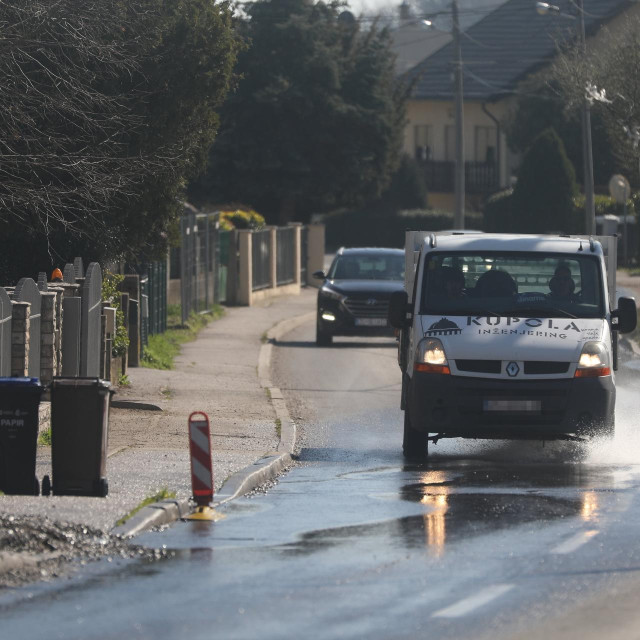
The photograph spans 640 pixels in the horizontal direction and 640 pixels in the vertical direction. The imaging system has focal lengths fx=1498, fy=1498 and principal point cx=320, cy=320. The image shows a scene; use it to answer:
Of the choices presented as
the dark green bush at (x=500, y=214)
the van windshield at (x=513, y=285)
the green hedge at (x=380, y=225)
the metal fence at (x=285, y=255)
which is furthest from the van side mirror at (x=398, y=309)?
the green hedge at (x=380, y=225)

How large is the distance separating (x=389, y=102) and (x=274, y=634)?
43234 millimetres

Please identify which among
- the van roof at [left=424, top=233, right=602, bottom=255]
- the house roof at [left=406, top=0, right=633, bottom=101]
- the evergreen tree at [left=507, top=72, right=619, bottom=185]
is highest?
the house roof at [left=406, top=0, right=633, bottom=101]

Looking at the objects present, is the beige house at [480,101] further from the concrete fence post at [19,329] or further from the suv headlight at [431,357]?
the suv headlight at [431,357]

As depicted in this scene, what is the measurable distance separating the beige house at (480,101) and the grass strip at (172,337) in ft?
118

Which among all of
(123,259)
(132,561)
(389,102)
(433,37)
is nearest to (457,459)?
(132,561)

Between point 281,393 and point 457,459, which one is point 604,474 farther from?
point 281,393

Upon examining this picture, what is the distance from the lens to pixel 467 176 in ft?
223

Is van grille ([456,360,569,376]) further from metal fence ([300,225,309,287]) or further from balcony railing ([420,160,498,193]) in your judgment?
balcony railing ([420,160,498,193])

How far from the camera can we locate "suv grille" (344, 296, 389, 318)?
26141 mm

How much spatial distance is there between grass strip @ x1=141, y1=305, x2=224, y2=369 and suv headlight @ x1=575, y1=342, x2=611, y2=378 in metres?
9.09

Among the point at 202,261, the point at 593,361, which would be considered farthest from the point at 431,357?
the point at 202,261

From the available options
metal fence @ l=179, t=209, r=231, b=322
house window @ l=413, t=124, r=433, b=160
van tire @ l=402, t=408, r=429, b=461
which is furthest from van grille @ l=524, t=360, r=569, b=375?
house window @ l=413, t=124, r=433, b=160

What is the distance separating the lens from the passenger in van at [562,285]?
524 inches

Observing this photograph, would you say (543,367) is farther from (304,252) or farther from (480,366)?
(304,252)
